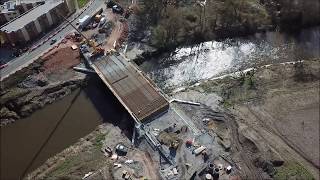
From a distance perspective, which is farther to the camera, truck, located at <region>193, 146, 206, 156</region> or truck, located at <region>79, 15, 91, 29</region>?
truck, located at <region>79, 15, 91, 29</region>

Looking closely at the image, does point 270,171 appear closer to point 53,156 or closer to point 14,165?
point 53,156

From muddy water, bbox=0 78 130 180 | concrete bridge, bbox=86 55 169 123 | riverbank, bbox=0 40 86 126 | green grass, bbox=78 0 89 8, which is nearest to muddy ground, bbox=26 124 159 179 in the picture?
muddy water, bbox=0 78 130 180

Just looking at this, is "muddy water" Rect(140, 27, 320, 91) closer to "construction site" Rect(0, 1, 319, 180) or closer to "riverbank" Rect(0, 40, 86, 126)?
"construction site" Rect(0, 1, 319, 180)

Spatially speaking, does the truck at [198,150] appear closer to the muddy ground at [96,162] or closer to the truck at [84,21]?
the muddy ground at [96,162]

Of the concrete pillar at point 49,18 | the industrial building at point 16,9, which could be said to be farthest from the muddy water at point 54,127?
the industrial building at point 16,9

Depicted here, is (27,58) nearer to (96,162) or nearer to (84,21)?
(84,21)

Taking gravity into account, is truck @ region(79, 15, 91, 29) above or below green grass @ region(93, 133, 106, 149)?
above

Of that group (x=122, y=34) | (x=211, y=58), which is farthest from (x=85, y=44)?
(x=211, y=58)
